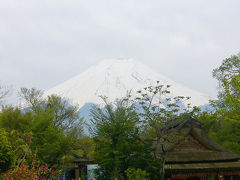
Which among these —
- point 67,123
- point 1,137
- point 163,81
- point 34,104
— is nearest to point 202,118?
point 67,123

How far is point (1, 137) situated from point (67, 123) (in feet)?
101

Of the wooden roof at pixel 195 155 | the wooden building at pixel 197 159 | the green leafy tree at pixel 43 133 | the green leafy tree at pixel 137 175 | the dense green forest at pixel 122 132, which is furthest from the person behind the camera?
the wooden roof at pixel 195 155

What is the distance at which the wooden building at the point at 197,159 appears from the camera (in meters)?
26.4

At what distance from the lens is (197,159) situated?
27.8 m

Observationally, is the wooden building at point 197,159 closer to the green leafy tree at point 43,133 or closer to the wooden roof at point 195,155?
the wooden roof at point 195,155

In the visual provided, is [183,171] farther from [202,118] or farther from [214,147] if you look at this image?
[202,118]

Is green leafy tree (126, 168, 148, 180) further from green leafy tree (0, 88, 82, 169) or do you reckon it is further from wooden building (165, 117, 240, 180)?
green leafy tree (0, 88, 82, 169)

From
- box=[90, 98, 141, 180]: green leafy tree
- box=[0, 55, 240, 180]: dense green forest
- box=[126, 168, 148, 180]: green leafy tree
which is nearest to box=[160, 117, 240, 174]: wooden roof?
box=[0, 55, 240, 180]: dense green forest

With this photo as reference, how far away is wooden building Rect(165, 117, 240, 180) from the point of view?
2643 centimetres

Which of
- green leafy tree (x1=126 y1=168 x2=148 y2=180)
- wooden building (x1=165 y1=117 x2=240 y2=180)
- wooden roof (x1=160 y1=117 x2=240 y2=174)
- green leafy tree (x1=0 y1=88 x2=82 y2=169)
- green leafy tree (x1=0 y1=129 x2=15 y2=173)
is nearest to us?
green leafy tree (x1=0 y1=129 x2=15 y2=173)

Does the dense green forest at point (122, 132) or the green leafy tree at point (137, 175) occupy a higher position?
the dense green forest at point (122, 132)

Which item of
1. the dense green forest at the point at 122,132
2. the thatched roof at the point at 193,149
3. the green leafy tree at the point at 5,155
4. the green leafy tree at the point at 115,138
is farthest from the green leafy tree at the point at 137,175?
the green leafy tree at the point at 5,155

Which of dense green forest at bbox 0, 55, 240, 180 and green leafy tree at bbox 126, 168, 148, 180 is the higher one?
dense green forest at bbox 0, 55, 240, 180

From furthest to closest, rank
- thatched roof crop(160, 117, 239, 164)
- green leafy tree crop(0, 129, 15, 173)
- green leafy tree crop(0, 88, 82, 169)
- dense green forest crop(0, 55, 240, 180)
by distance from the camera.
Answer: thatched roof crop(160, 117, 239, 164) < green leafy tree crop(0, 88, 82, 169) < dense green forest crop(0, 55, 240, 180) < green leafy tree crop(0, 129, 15, 173)
